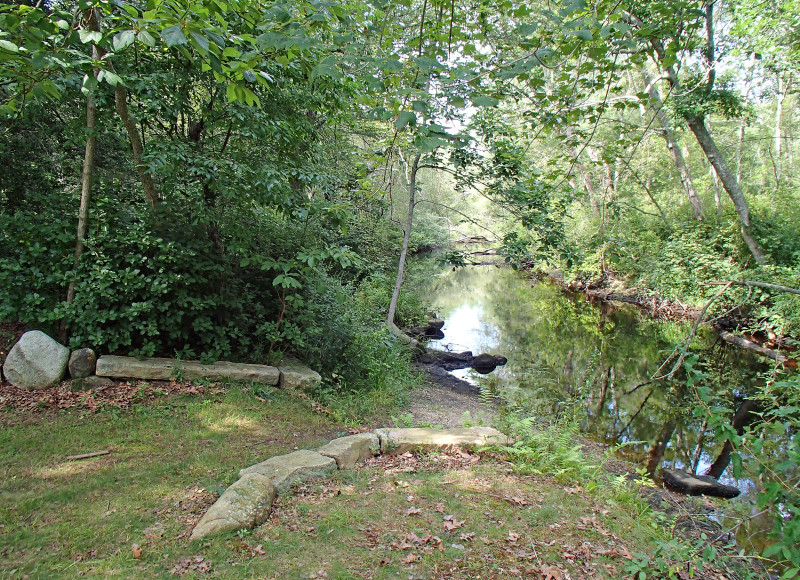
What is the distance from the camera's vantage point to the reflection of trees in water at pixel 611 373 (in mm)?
7969

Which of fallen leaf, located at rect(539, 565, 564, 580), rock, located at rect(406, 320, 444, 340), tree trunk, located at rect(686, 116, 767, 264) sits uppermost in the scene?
tree trunk, located at rect(686, 116, 767, 264)

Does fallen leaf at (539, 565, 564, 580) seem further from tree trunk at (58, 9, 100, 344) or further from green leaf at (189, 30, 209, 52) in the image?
tree trunk at (58, 9, 100, 344)

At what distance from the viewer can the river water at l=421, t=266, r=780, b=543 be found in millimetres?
7980

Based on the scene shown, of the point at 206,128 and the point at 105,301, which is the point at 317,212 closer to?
the point at 206,128

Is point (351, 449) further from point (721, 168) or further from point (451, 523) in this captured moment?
point (721, 168)

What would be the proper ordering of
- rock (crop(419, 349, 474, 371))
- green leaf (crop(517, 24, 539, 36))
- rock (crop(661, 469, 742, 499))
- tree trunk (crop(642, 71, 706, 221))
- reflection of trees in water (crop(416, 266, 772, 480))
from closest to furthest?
green leaf (crop(517, 24, 539, 36)) < rock (crop(661, 469, 742, 499)) < reflection of trees in water (crop(416, 266, 772, 480)) < rock (crop(419, 349, 474, 371)) < tree trunk (crop(642, 71, 706, 221))

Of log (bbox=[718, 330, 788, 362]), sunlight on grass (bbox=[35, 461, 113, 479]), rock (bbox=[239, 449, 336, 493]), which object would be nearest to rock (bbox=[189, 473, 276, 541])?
rock (bbox=[239, 449, 336, 493])

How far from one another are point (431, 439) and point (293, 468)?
5.51ft

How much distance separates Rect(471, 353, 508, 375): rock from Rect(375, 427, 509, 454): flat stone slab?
5925mm

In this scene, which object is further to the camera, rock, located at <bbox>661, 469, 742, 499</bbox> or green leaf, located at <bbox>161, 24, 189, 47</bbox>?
rock, located at <bbox>661, 469, 742, 499</bbox>

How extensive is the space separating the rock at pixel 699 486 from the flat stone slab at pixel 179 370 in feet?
18.8

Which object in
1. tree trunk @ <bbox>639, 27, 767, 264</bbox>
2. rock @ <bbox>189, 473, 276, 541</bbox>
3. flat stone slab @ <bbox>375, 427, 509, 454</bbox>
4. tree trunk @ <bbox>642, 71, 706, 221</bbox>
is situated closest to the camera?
rock @ <bbox>189, 473, 276, 541</bbox>

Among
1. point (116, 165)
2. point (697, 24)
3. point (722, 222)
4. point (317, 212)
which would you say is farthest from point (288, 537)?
point (722, 222)

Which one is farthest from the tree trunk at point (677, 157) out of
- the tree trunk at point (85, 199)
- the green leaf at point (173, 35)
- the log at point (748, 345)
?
the green leaf at point (173, 35)
